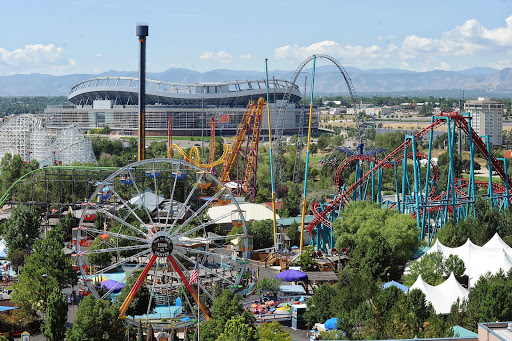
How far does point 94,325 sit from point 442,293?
16.6 meters

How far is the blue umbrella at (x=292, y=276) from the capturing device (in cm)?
4869

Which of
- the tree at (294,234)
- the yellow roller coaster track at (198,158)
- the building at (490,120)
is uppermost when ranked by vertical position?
the building at (490,120)

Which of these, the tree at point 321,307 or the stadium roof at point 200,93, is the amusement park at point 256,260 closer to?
the tree at point 321,307

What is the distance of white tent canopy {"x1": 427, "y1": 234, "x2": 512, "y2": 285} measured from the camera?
4609cm

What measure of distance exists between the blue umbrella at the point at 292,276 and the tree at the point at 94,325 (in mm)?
14939

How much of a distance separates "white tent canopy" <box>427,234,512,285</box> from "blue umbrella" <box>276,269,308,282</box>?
7527mm

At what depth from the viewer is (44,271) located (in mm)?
43125

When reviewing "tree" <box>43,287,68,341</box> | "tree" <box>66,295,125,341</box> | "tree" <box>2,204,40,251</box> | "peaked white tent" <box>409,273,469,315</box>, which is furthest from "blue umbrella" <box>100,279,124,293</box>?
"peaked white tent" <box>409,273,469,315</box>

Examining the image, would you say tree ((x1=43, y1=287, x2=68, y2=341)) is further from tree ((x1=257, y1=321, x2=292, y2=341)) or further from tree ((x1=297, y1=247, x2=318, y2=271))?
tree ((x1=297, y1=247, x2=318, y2=271))

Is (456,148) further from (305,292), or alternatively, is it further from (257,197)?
(305,292)

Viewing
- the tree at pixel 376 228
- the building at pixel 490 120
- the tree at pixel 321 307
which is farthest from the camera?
the building at pixel 490 120

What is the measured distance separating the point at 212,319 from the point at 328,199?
52491 mm

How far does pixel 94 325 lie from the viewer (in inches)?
1361

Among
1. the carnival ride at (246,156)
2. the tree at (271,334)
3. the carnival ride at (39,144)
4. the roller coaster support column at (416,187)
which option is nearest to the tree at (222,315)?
the tree at (271,334)
